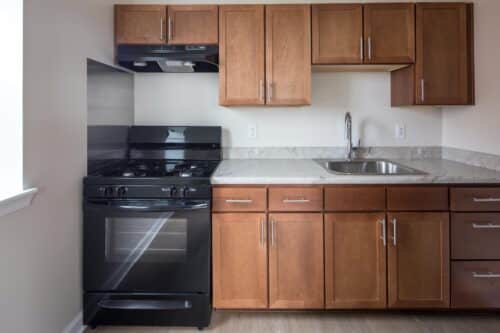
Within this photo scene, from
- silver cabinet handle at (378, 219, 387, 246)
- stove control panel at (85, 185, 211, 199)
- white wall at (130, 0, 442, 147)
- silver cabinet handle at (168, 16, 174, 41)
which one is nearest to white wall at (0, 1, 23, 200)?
stove control panel at (85, 185, 211, 199)

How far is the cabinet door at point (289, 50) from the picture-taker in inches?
105

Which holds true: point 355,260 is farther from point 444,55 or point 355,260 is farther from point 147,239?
point 444,55

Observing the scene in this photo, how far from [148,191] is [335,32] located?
163cm

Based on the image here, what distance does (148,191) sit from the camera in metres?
2.25

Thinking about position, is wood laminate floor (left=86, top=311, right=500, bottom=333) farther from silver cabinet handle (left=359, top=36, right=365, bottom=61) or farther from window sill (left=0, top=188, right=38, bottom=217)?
silver cabinet handle (left=359, top=36, right=365, bottom=61)

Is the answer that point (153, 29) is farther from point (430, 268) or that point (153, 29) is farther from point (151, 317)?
point (430, 268)

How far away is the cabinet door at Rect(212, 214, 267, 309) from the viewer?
2.30 metres

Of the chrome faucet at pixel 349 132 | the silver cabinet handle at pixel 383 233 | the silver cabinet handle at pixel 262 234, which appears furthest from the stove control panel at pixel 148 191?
the chrome faucet at pixel 349 132

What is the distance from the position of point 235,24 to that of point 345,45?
77 centimetres

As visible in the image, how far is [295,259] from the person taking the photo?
2.31 m

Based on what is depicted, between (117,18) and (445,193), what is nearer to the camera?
(445,193)

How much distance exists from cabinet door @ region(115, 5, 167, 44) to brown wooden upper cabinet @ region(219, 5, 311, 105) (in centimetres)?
42

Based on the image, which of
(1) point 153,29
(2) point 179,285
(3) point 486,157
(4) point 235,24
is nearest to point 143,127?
(1) point 153,29

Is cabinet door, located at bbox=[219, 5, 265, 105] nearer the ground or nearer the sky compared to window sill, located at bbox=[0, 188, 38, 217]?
nearer the sky
